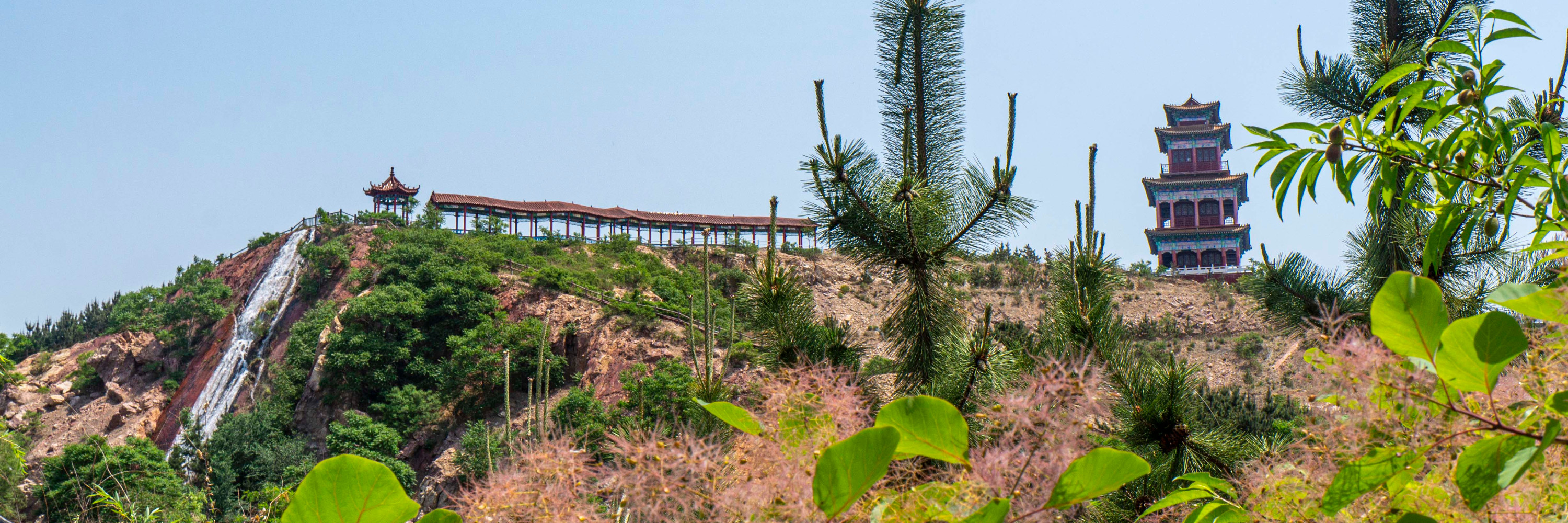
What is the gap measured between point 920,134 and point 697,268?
86.0 ft

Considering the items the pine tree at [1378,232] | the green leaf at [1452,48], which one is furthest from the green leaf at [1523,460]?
the pine tree at [1378,232]

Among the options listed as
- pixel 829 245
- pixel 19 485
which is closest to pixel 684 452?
pixel 829 245

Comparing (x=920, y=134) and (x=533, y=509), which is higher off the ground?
(x=920, y=134)

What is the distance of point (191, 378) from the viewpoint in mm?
26078

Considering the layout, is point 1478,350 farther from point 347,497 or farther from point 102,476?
point 102,476

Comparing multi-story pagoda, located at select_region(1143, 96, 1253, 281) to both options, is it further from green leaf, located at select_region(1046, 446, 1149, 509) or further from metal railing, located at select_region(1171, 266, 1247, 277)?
green leaf, located at select_region(1046, 446, 1149, 509)

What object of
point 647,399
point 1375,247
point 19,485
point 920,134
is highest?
point 920,134

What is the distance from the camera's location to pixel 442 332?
24375 mm

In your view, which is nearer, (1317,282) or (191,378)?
(1317,282)

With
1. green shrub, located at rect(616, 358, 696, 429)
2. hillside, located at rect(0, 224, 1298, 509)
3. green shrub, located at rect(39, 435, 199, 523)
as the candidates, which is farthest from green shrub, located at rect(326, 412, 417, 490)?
green shrub, located at rect(616, 358, 696, 429)

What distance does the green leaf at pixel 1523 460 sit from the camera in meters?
0.59

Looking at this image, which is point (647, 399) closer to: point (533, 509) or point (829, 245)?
point (829, 245)

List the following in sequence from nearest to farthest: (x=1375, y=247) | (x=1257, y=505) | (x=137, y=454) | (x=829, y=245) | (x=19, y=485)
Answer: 1. (x=1257, y=505)
2. (x=829, y=245)
3. (x=1375, y=247)
4. (x=137, y=454)
5. (x=19, y=485)

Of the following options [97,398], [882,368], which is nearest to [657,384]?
[882,368]
